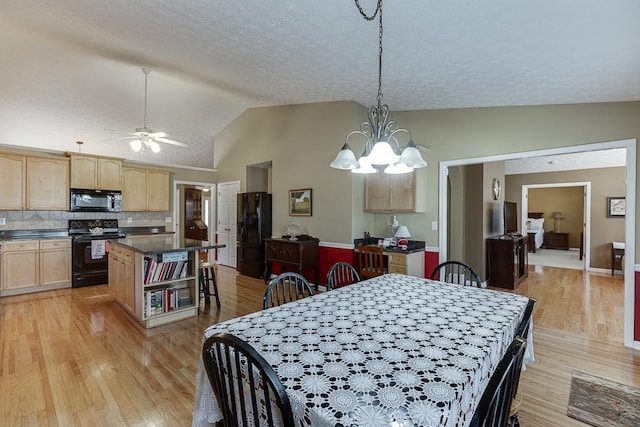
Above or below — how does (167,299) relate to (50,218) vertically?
below

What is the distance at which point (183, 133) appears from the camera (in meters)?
7.17

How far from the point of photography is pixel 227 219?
703 cm

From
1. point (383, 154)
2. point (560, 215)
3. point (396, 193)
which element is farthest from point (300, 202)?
point (560, 215)

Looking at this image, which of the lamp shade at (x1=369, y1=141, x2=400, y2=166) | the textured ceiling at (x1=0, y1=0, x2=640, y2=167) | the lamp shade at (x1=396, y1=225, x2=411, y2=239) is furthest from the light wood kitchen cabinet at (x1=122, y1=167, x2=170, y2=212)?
the lamp shade at (x1=369, y1=141, x2=400, y2=166)

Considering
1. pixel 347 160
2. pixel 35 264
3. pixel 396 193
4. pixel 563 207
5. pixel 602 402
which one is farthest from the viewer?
pixel 563 207

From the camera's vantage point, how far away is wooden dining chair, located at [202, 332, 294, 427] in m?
0.90

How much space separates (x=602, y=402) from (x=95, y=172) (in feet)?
23.3

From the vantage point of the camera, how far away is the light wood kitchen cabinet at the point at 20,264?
14.6ft

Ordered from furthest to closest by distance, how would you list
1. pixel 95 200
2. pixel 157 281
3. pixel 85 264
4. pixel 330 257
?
pixel 95 200 < pixel 85 264 < pixel 330 257 < pixel 157 281

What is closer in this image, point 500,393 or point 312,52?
point 500,393

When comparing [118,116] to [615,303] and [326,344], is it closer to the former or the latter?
[326,344]

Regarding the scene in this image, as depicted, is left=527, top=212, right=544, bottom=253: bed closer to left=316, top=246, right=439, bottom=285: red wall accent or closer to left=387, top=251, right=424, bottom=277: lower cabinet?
left=316, top=246, right=439, bottom=285: red wall accent

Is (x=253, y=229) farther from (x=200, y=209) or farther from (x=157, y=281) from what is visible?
(x=200, y=209)

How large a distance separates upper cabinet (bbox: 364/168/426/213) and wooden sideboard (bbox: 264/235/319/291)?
108 centimetres
